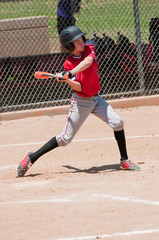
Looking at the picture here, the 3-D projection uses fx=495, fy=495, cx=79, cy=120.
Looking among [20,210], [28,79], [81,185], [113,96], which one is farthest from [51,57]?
[20,210]

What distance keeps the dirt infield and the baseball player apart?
1.37 feet

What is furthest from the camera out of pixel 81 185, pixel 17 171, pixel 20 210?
pixel 17 171

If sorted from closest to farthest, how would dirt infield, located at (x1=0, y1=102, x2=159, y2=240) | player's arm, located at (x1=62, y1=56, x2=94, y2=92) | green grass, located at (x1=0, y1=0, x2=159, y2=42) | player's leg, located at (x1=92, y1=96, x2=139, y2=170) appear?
dirt infield, located at (x1=0, y1=102, x2=159, y2=240)
player's arm, located at (x1=62, y1=56, x2=94, y2=92)
player's leg, located at (x1=92, y1=96, x2=139, y2=170)
green grass, located at (x1=0, y1=0, x2=159, y2=42)

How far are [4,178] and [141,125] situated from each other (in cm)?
286

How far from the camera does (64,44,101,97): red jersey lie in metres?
5.65

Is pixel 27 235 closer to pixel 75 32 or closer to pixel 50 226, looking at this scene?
pixel 50 226

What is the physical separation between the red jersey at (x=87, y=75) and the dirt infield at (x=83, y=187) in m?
0.98

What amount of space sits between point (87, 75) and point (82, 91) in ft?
0.63

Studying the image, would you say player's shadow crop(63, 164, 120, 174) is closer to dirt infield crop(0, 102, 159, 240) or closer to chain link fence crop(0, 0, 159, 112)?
dirt infield crop(0, 102, 159, 240)

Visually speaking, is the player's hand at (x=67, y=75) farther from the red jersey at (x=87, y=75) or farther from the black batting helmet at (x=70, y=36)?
the black batting helmet at (x=70, y=36)

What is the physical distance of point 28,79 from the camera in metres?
10.2

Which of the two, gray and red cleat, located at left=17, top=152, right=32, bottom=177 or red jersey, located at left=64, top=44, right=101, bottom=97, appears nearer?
red jersey, located at left=64, top=44, right=101, bottom=97

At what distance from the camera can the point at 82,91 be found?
18.7 ft

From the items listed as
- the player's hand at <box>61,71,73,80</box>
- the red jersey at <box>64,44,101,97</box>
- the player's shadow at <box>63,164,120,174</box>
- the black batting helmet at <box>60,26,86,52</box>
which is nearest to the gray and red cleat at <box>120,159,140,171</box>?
the player's shadow at <box>63,164,120,174</box>
